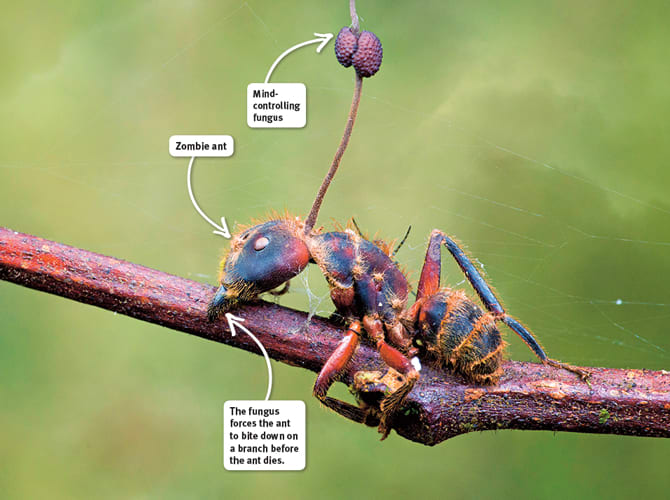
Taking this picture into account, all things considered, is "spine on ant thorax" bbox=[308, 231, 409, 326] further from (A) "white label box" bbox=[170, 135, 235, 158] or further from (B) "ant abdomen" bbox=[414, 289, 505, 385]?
(A) "white label box" bbox=[170, 135, 235, 158]

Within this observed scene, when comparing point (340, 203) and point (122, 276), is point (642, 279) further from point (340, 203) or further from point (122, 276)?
point (122, 276)

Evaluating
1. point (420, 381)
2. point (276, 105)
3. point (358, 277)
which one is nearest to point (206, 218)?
point (276, 105)

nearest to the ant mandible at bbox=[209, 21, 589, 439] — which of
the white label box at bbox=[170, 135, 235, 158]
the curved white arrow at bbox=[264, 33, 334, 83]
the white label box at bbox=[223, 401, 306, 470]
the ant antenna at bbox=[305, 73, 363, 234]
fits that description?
the ant antenna at bbox=[305, 73, 363, 234]

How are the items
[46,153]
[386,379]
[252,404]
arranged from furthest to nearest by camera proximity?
[46,153] → [252,404] → [386,379]

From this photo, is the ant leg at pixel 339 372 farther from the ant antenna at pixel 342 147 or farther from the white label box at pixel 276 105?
the white label box at pixel 276 105

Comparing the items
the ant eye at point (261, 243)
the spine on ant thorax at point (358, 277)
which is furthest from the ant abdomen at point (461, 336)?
the ant eye at point (261, 243)

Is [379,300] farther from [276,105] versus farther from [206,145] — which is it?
[206,145]

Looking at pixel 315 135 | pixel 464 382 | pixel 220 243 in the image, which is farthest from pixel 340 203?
pixel 464 382
